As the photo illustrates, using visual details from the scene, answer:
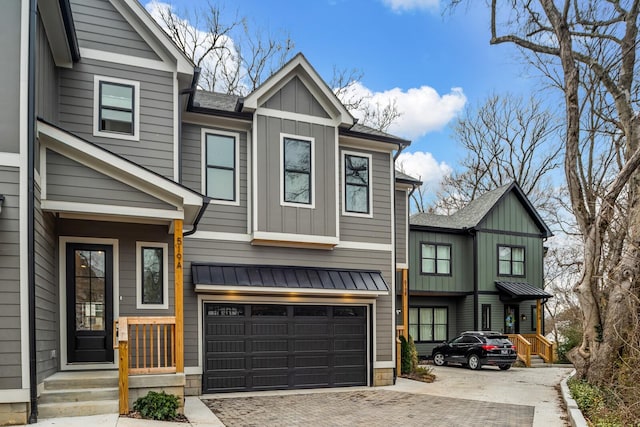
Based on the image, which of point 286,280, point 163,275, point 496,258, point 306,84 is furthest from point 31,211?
point 496,258

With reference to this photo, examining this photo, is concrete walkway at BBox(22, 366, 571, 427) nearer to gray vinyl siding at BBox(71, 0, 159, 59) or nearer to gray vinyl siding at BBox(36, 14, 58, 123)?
gray vinyl siding at BBox(36, 14, 58, 123)

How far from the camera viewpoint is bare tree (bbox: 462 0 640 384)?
11.4 m

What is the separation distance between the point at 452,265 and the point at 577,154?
29.6 ft

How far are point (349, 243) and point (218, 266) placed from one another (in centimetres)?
341

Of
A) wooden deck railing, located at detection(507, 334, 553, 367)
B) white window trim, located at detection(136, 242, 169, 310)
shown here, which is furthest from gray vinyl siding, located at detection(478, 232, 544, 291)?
white window trim, located at detection(136, 242, 169, 310)

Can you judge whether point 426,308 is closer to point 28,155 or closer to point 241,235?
point 241,235

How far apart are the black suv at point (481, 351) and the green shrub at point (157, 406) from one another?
12114 millimetres

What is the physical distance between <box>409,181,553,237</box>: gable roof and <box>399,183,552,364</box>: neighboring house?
4cm

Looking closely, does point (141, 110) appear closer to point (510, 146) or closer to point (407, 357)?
point (407, 357)

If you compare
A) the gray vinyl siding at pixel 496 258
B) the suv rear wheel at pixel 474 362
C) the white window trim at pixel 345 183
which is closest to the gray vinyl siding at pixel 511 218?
the gray vinyl siding at pixel 496 258

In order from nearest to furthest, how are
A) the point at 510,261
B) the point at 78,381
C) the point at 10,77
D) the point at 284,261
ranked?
1. the point at 10,77
2. the point at 78,381
3. the point at 284,261
4. the point at 510,261

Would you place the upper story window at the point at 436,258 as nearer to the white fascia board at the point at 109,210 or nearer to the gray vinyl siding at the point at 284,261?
the gray vinyl siding at the point at 284,261

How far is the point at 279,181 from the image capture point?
12.0 meters

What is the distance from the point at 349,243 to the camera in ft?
42.7
